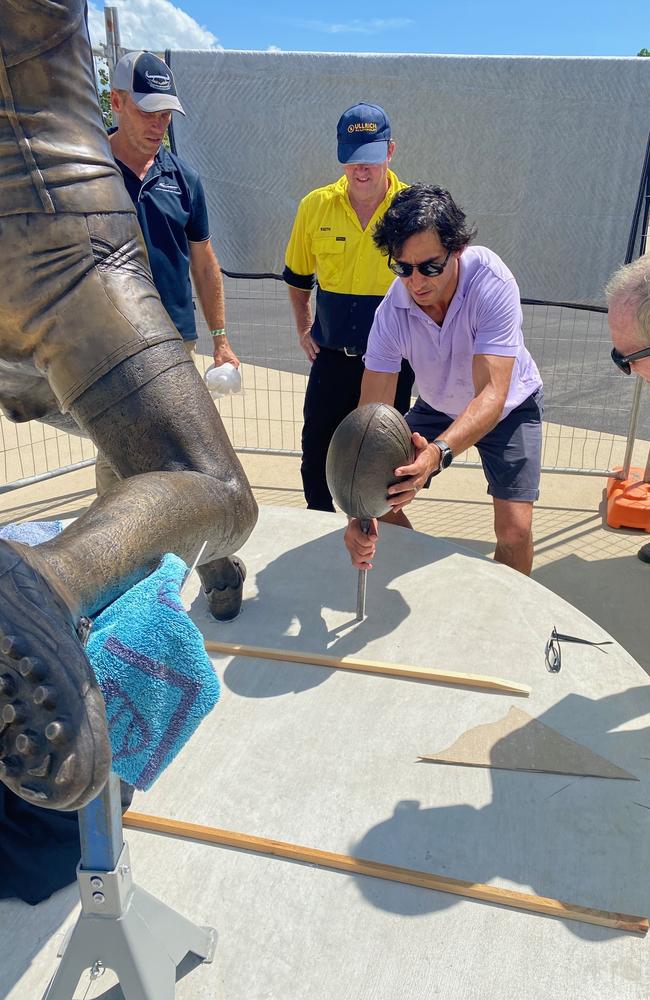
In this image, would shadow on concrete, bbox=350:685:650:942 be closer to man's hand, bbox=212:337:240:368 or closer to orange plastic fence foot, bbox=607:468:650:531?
man's hand, bbox=212:337:240:368

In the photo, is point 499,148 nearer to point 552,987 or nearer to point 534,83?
point 534,83

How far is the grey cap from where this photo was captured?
2.97 m

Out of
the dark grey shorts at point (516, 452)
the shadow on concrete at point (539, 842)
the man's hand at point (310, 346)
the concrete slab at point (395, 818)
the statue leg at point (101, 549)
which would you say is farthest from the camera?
the man's hand at point (310, 346)

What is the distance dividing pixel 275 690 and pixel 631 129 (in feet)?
14.1

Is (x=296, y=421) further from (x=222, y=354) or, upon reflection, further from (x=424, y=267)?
(x=424, y=267)

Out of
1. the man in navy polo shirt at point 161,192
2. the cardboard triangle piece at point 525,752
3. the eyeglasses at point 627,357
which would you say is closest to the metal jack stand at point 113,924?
A: the cardboard triangle piece at point 525,752

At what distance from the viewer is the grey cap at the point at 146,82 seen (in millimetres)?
2967

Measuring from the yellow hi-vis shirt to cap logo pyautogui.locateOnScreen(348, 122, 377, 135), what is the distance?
1.06ft

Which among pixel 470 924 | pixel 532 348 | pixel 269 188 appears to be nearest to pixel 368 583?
pixel 470 924

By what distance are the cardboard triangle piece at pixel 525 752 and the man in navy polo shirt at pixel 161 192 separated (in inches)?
60.3

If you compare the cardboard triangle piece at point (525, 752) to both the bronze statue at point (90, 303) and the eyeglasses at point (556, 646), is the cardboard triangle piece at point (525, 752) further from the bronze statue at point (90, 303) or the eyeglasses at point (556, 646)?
the bronze statue at point (90, 303)

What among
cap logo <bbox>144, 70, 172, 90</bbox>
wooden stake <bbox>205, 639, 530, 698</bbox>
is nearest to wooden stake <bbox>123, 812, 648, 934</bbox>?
wooden stake <bbox>205, 639, 530, 698</bbox>

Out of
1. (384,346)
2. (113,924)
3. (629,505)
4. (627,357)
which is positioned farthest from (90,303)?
(629,505)

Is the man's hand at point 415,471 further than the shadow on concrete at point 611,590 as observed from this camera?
No
